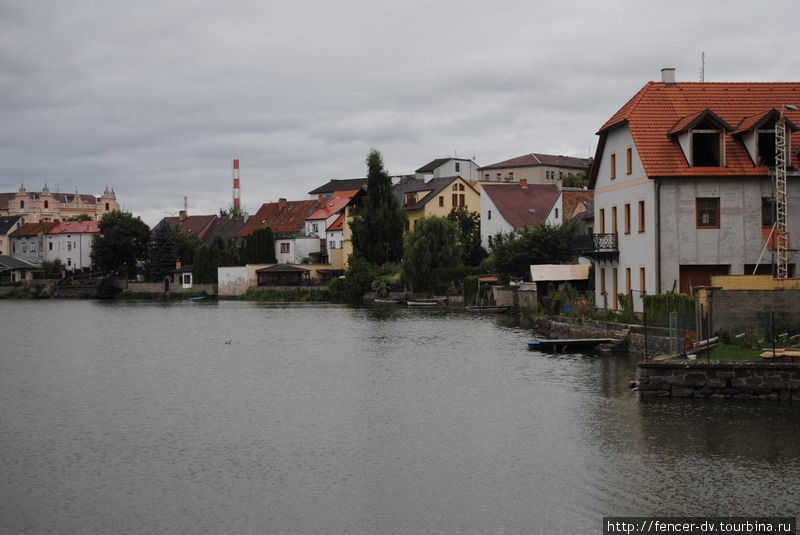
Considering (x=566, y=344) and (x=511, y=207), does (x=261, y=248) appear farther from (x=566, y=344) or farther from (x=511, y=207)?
(x=566, y=344)

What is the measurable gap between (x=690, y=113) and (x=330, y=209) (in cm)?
7782

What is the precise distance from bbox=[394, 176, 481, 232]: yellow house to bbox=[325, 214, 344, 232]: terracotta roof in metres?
8.11

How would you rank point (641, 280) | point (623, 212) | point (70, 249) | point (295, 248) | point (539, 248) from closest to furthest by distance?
point (641, 280)
point (623, 212)
point (539, 248)
point (295, 248)
point (70, 249)

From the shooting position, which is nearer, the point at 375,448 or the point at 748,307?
the point at 375,448

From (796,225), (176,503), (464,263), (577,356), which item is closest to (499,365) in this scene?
(577,356)

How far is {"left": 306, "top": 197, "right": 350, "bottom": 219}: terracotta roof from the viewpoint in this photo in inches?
4411

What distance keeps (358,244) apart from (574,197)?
24.8 metres

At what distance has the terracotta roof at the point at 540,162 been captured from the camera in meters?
147

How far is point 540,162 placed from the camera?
146 metres

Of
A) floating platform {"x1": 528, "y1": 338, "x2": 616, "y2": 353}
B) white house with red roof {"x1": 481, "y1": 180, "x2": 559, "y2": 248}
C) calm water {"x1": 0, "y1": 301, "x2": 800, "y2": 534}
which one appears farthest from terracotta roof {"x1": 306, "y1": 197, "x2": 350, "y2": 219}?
calm water {"x1": 0, "y1": 301, "x2": 800, "y2": 534}

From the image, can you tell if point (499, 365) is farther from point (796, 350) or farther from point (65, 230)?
point (65, 230)

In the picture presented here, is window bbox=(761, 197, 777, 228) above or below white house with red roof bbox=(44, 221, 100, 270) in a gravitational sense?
below

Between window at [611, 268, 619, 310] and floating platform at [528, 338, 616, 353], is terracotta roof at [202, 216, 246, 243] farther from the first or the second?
floating platform at [528, 338, 616, 353]

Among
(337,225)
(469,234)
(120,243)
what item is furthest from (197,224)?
(469,234)
